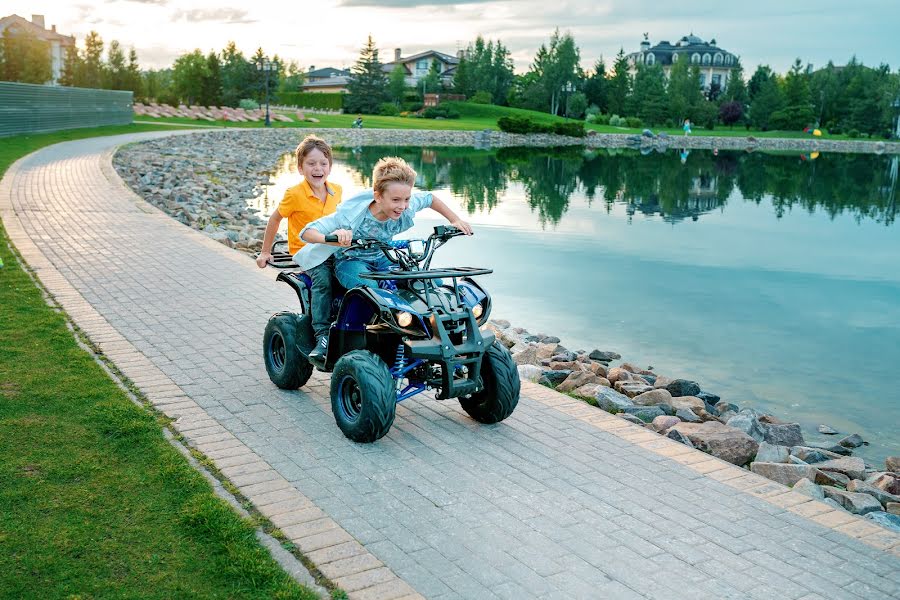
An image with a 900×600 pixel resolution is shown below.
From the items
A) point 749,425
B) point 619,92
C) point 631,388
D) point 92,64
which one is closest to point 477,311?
point 749,425

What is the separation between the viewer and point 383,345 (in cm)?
605

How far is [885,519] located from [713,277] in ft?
35.0

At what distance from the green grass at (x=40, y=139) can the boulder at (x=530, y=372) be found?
53.0ft

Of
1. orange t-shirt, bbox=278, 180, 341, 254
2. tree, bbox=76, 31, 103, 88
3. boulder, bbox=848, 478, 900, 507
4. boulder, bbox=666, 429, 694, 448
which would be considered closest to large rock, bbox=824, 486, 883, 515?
boulder, bbox=848, 478, 900, 507

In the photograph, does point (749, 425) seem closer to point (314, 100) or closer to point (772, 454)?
point (772, 454)

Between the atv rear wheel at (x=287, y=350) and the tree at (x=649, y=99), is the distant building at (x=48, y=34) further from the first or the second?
the atv rear wheel at (x=287, y=350)

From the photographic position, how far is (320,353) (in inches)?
251

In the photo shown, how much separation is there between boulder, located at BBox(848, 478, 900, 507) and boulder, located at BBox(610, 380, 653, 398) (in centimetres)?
244

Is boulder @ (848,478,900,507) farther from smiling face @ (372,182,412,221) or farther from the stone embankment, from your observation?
smiling face @ (372,182,412,221)

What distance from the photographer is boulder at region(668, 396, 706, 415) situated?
→ 8133 mm

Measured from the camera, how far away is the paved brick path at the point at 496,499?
13.5ft

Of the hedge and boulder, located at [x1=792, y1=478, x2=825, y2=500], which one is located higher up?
the hedge

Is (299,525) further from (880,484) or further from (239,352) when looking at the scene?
(880,484)

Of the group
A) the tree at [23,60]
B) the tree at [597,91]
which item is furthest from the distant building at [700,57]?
the tree at [23,60]
